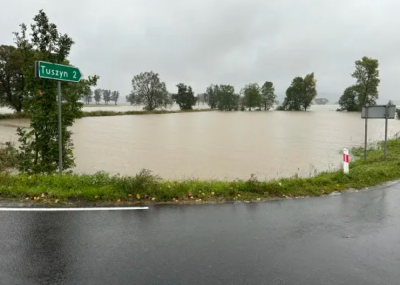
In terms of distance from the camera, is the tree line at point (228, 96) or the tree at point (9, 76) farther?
the tree line at point (228, 96)

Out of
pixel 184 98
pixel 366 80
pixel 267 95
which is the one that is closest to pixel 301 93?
pixel 267 95

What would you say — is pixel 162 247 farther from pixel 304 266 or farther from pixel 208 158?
pixel 208 158

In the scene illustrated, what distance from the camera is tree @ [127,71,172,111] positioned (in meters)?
81.1

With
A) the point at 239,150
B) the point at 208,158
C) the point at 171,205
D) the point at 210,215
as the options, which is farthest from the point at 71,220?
the point at 239,150

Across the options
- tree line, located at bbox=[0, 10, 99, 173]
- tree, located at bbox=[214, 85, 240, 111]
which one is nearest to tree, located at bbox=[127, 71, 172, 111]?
tree, located at bbox=[214, 85, 240, 111]

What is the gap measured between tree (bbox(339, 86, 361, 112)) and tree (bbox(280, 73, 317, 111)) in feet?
28.1

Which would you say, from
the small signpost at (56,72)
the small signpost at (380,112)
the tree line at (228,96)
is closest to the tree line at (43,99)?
the small signpost at (56,72)

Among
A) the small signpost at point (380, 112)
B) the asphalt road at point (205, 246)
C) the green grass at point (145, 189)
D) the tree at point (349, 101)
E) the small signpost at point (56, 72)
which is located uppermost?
the tree at point (349, 101)

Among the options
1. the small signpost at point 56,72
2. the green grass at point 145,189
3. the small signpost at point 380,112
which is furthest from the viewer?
the small signpost at point 380,112

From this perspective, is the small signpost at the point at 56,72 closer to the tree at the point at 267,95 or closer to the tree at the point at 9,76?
the tree at the point at 9,76

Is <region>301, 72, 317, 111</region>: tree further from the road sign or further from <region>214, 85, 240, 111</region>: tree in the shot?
the road sign

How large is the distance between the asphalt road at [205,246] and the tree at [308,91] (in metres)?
84.5

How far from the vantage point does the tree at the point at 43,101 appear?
6754mm

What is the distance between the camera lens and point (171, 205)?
15.7 ft
